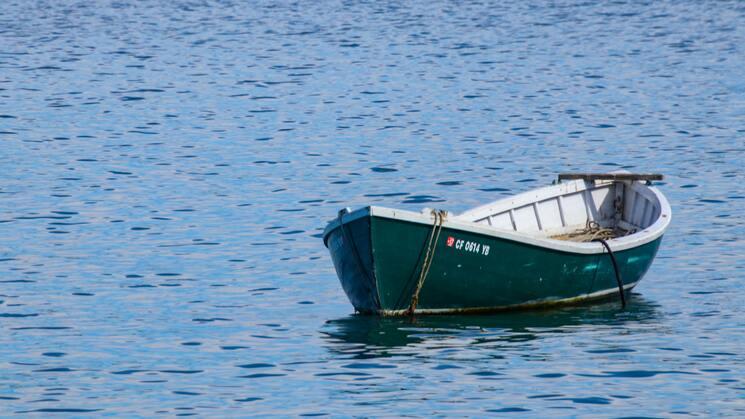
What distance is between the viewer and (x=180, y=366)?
20406 millimetres

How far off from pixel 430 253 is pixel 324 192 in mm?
12158

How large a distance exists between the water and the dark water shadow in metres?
0.06

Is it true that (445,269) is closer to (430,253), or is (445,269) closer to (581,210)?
(430,253)

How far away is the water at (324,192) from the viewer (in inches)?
Answer: 768

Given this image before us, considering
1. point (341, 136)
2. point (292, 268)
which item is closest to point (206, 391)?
point (292, 268)

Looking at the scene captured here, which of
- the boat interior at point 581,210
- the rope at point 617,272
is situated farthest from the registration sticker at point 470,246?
the boat interior at point 581,210

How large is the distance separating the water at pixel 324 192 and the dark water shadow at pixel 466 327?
0.21ft

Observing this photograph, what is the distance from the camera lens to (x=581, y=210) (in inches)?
1078

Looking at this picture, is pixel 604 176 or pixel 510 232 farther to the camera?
pixel 604 176

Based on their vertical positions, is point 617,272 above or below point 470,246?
below

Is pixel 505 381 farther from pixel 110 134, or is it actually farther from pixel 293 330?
pixel 110 134

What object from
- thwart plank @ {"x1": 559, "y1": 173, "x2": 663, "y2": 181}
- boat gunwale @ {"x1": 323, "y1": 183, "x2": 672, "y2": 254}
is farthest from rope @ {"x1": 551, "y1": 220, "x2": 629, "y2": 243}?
boat gunwale @ {"x1": 323, "y1": 183, "x2": 672, "y2": 254}

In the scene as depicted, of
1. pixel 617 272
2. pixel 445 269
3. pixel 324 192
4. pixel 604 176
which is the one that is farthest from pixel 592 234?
pixel 324 192

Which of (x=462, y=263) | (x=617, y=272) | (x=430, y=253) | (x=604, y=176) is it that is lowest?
(x=617, y=272)
